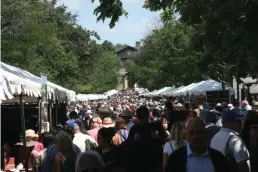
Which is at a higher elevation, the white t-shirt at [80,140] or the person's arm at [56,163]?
the white t-shirt at [80,140]

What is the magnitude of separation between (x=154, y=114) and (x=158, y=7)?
20.4 ft

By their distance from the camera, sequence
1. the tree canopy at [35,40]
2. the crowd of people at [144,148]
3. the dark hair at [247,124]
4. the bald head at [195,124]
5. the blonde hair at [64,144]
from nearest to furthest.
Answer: the bald head at [195,124] → the crowd of people at [144,148] → the blonde hair at [64,144] → the dark hair at [247,124] → the tree canopy at [35,40]

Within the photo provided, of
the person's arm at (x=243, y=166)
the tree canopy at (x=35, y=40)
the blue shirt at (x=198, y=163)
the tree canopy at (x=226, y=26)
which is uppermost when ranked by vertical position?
the tree canopy at (x=35, y=40)

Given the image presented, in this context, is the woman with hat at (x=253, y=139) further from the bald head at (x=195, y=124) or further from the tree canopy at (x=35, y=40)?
the tree canopy at (x=35, y=40)

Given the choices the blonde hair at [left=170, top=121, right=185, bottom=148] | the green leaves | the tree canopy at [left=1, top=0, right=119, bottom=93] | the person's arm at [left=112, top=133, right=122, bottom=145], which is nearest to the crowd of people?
the blonde hair at [left=170, top=121, right=185, bottom=148]

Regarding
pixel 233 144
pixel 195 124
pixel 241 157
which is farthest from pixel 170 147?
pixel 195 124

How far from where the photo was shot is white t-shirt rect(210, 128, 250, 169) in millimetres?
5848

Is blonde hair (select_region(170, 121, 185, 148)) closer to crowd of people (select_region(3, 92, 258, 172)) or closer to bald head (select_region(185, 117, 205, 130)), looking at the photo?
crowd of people (select_region(3, 92, 258, 172))

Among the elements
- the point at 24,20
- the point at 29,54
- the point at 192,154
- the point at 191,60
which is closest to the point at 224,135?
the point at 192,154

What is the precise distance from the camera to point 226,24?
30.2ft

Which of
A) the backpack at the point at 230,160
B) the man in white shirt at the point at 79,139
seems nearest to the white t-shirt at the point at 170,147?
the backpack at the point at 230,160

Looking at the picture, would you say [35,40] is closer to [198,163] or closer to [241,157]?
[241,157]

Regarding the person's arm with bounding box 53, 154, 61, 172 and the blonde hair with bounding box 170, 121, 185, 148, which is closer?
the blonde hair with bounding box 170, 121, 185, 148

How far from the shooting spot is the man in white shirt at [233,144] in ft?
19.1
